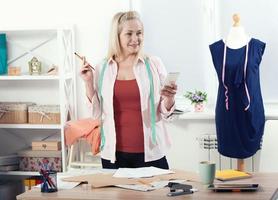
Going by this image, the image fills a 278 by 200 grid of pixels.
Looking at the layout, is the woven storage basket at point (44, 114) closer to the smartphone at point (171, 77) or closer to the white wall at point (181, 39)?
the white wall at point (181, 39)

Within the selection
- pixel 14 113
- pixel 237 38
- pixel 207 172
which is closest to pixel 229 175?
pixel 207 172

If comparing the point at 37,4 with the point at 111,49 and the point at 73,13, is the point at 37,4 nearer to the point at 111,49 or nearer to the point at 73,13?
the point at 73,13

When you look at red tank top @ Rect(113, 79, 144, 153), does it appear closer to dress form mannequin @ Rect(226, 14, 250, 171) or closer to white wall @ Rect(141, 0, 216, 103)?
dress form mannequin @ Rect(226, 14, 250, 171)

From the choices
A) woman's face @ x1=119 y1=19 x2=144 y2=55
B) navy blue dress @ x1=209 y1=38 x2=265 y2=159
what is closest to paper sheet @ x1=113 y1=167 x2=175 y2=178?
woman's face @ x1=119 y1=19 x2=144 y2=55

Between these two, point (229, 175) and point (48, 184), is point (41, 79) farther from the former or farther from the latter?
point (229, 175)

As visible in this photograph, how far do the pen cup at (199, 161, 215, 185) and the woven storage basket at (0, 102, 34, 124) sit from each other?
2268 mm

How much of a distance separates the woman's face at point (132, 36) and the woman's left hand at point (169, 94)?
318 mm

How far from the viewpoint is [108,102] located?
3244 millimetres

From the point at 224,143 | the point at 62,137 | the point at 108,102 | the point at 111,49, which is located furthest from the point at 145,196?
the point at 62,137

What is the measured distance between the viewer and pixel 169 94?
10.2ft

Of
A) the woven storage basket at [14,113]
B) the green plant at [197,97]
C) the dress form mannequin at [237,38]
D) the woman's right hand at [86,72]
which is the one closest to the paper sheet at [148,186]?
the woman's right hand at [86,72]

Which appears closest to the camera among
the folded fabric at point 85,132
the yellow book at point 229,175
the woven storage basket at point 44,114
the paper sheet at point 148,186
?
the paper sheet at point 148,186

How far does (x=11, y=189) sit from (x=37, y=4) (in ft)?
4.81

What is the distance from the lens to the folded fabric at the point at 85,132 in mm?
4355
